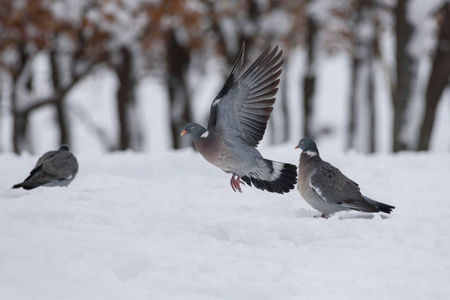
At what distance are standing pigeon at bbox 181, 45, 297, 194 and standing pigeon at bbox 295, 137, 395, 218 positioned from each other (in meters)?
0.31

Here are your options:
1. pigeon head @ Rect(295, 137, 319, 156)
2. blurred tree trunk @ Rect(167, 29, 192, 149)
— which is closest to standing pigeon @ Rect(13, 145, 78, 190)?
pigeon head @ Rect(295, 137, 319, 156)

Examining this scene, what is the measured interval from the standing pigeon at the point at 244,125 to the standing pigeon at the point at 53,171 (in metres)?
1.54

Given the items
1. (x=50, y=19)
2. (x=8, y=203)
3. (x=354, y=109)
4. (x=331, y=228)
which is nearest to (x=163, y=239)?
(x=331, y=228)

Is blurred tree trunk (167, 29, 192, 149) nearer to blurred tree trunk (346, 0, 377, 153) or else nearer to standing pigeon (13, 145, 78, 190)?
blurred tree trunk (346, 0, 377, 153)

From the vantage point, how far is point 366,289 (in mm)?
4543

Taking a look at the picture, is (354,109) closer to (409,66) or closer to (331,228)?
(409,66)

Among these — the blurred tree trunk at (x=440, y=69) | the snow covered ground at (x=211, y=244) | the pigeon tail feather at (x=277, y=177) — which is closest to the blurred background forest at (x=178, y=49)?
the blurred tree trunk at (x=440, y=69)

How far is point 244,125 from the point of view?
6.82m

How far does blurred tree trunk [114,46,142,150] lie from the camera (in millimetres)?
19844

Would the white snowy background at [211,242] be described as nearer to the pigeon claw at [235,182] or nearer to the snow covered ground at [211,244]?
the snow covered ground at [211,244]

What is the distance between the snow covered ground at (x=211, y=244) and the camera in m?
4.45

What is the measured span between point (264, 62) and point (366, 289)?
2810mm

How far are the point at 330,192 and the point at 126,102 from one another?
1419cm

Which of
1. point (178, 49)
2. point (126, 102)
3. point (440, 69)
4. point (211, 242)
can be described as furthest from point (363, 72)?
point (211, 242)
